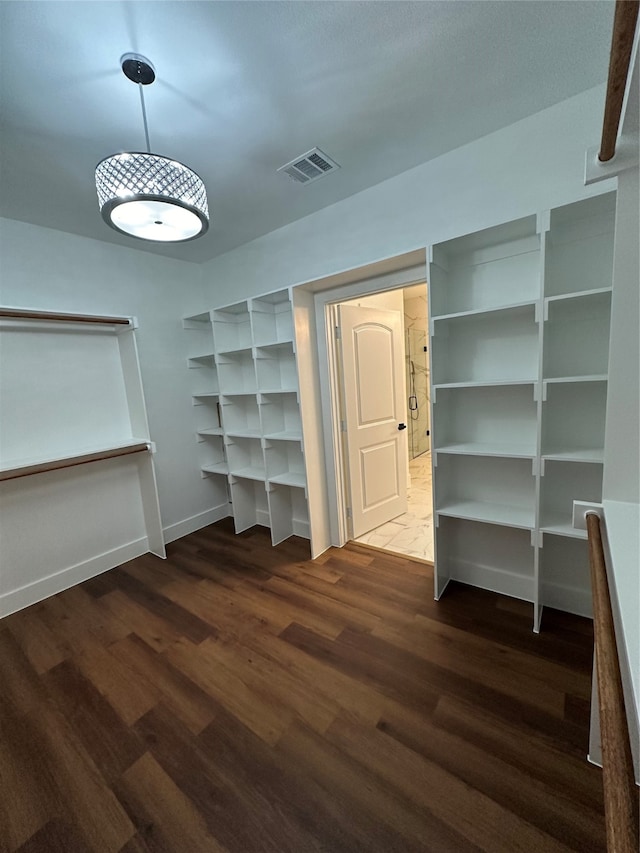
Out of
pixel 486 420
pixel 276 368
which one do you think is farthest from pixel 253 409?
pixel 486 420

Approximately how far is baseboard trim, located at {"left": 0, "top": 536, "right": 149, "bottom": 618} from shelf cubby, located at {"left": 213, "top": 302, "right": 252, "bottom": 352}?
2.00 metres

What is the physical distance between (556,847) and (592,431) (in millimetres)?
1683

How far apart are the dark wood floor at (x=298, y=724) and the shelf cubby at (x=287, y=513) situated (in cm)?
78

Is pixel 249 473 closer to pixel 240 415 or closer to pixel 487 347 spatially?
pixel 240 415

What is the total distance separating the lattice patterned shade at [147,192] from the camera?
125 centimetres

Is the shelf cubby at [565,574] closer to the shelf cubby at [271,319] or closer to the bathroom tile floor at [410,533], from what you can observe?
the bathroom tile floor at [410,533]

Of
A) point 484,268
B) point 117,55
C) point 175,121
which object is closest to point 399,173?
point 484,268

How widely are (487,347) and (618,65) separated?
62.5 inches

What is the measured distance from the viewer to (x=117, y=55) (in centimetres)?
129

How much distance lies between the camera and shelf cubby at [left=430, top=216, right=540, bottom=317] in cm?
183

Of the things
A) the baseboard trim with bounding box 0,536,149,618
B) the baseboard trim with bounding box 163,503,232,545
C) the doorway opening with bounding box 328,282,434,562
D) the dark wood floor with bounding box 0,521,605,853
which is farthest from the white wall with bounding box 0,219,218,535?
the doorway opening with bounding box 328,282,434,562

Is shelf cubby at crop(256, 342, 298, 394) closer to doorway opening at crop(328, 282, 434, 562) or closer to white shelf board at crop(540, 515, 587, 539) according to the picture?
doorway opening at crop(328, 282, 434, 562)

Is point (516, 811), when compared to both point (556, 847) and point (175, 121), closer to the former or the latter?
point (556, 847)

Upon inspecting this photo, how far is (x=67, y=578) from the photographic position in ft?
8.61
